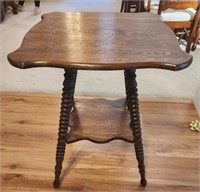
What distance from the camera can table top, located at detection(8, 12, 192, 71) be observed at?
2.52ft

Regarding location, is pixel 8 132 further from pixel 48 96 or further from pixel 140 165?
pixel 140 165

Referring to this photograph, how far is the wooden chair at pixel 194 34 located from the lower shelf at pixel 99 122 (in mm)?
1448

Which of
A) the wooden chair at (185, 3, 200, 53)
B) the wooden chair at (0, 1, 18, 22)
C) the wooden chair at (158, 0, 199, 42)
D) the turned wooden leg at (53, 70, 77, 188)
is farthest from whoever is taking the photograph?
the wooden chair at (0, 1, 18, 22)

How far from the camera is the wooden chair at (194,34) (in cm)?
240

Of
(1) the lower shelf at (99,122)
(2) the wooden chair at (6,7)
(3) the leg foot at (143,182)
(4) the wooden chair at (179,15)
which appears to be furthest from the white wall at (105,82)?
(2) the wooden chair at (6,7)

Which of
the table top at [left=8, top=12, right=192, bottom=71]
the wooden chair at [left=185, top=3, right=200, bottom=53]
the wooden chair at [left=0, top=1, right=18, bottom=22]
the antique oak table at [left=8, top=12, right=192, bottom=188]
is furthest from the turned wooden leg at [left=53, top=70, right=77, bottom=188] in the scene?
the wooden chair at [left=0, top=1, right=18, bottom=22]

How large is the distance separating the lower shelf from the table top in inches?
17.2

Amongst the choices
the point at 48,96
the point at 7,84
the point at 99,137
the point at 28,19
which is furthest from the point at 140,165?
the point at 28,19

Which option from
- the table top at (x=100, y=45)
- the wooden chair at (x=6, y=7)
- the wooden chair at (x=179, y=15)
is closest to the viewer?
the table top at (x=100, y=45)

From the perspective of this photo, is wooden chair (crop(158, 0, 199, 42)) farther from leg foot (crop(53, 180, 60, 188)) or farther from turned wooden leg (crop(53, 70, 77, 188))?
leg foot (crop(53, 180, 60, 188))

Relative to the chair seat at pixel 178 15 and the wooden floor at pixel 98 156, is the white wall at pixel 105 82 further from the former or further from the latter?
the chair seat at pixel 178 15

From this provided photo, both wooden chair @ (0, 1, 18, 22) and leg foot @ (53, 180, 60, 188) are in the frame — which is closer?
leg foot @ (53, 180, 60, 188)

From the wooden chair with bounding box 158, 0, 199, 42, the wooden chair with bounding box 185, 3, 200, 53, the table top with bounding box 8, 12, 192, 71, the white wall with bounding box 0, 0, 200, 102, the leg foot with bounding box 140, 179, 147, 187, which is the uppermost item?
the table top with bounding box 8, 12, 192, 71

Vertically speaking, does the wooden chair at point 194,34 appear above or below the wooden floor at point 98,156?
above
